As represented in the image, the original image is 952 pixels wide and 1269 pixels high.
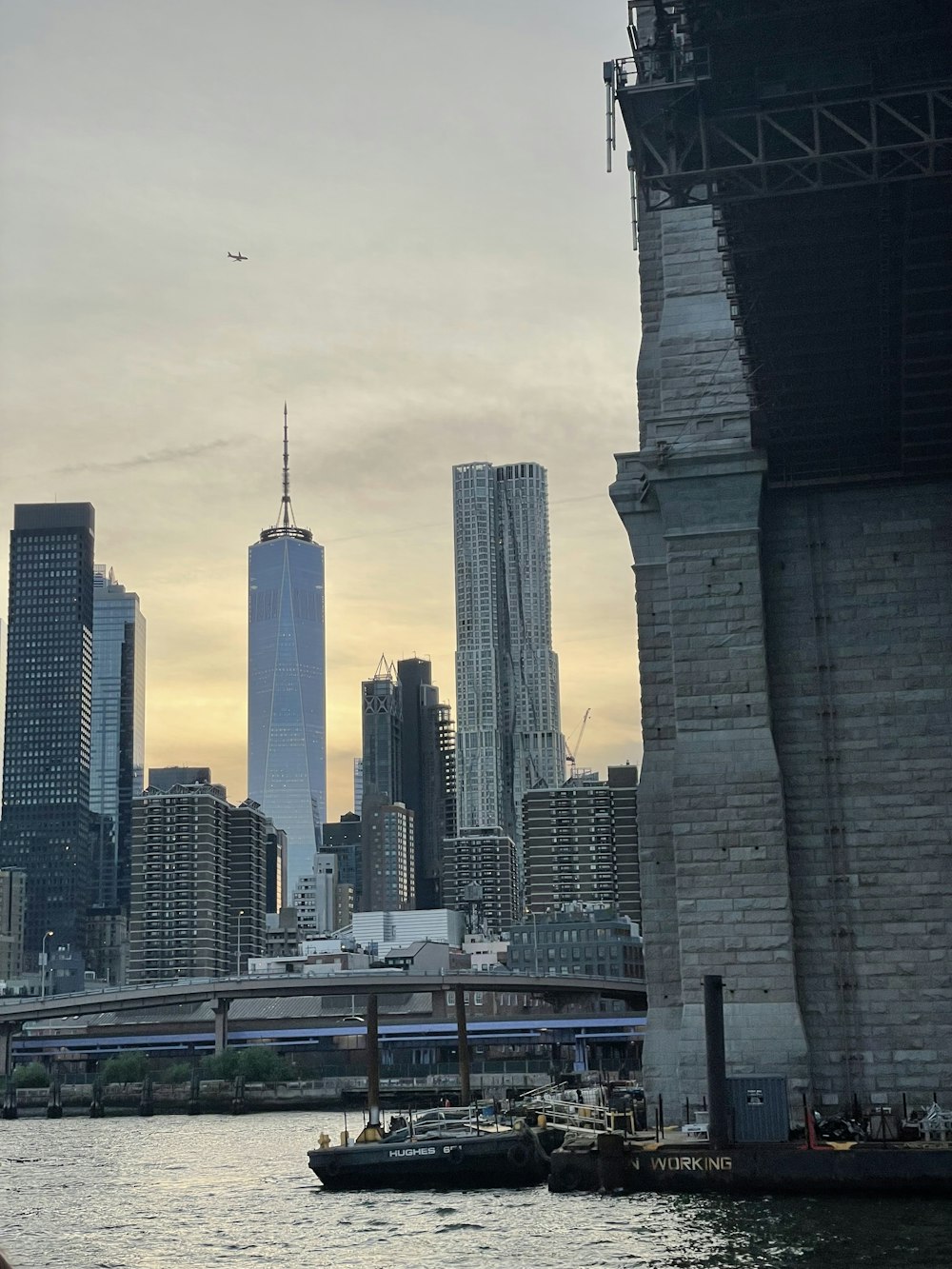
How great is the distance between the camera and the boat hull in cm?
5903

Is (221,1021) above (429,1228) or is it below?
above

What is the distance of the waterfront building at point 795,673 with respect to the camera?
174ft

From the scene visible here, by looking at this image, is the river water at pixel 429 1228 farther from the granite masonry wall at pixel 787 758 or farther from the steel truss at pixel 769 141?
the steel truss at pixel 769 141

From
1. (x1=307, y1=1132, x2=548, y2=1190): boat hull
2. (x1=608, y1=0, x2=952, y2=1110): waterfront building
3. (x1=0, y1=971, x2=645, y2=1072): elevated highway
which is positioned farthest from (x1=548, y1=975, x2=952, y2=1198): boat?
(x1=0, y1=971, x2=645, y2=1072): elevated highway

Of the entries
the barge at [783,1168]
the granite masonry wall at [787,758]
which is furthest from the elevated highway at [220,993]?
the barge at [783,1168]

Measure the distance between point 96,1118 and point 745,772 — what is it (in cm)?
10670

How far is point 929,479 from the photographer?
5756cm

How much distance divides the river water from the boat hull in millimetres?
926

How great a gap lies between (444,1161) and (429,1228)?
9361mm

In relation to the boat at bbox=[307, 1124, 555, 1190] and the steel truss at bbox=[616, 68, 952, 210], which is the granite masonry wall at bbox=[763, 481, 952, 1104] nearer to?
Result: the boat at bbox=[307, 1124, 555, 1190]

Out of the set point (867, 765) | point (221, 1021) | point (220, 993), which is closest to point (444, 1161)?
point (867, 765)

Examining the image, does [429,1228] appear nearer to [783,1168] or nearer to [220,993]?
[783,1168]

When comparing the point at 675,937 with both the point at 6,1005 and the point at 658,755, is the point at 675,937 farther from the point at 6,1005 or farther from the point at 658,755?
the point at 6,1005

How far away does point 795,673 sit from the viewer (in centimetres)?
5766
